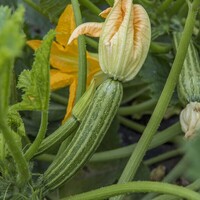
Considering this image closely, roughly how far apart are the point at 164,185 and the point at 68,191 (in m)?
0.76

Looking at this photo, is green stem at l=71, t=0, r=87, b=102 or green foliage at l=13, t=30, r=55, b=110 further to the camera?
green stem at l=71, t=0, r=87, b=102

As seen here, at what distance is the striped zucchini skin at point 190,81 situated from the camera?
144cm

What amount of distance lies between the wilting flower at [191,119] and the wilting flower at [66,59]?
0.23 m

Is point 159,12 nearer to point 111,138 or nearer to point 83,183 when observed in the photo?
point 111,138

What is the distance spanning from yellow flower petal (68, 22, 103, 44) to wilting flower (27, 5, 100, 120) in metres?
0.12

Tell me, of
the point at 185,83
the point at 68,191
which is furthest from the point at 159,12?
the point at 68,191

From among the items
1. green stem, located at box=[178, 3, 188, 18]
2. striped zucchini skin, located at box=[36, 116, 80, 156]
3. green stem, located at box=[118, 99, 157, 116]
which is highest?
green stem, located at box=[178, 3, 188, 18]

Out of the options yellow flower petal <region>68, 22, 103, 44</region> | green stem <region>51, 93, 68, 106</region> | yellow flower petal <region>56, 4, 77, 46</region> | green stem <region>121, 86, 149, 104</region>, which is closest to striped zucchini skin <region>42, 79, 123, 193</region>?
yellow flower petal <region>68, 22, 103, 44</region>

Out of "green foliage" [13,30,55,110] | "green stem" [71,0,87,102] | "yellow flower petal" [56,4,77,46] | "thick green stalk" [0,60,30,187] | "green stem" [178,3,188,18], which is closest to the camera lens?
"thick green stalk" [0,60,30,187]

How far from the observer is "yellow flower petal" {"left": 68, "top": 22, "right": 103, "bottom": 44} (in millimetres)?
1280

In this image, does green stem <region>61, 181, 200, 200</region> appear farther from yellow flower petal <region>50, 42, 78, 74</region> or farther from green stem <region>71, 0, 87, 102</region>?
yellow flower petal <region>50, 42, 78, 74</region>

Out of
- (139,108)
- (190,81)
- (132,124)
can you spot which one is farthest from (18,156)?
(132,124)

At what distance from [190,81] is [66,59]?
29cm

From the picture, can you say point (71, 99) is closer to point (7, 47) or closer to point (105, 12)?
point (105, 12)
